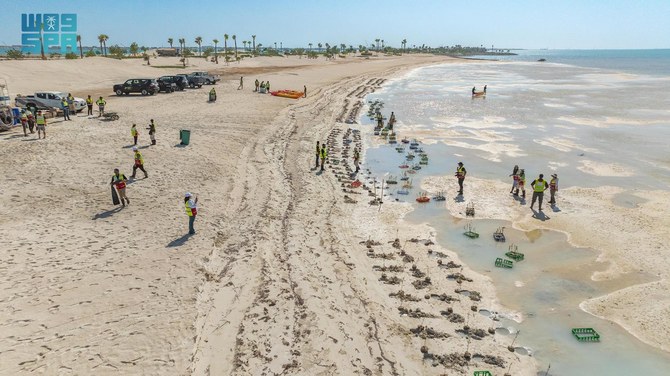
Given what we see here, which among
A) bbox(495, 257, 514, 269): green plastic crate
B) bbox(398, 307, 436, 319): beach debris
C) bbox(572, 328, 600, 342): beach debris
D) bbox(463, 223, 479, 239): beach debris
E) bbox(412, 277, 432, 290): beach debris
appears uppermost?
bbox(463, 223, 479, 239): beach debris

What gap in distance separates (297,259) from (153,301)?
4.26 m

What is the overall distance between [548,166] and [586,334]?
15720mm

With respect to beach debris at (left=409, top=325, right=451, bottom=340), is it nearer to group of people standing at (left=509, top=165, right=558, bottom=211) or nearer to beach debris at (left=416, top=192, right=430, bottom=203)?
beach debris at (left=416, top=192, right=430, bottom=203)

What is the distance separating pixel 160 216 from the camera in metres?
14.6

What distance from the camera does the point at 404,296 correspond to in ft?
37.1

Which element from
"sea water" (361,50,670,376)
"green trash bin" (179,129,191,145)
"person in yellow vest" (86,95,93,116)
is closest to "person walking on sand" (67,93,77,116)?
"person in yellow vest" (86,95,93,116)

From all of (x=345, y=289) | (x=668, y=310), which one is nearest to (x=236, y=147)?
(x=345, y=289)

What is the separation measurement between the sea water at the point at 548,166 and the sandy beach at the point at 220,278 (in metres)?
0.89

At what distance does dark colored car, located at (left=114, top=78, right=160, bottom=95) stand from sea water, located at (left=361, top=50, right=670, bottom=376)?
20807 millimetres

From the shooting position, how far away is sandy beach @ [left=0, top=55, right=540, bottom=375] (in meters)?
8.73

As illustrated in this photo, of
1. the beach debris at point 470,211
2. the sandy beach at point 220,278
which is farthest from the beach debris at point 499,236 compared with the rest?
the sandy beach at point 220,278

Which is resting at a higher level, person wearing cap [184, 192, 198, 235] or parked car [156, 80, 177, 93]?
parked car [156, 80, 177, 93]

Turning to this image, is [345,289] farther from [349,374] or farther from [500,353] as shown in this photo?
[500,353]

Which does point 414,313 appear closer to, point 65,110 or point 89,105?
point 65,110
